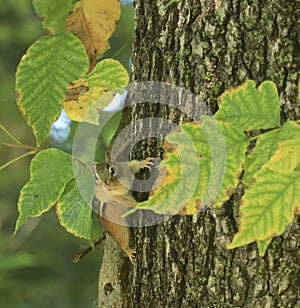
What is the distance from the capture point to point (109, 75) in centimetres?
78

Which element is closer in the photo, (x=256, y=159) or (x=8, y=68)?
(x=256, y=159)

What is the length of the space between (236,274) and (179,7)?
397mm

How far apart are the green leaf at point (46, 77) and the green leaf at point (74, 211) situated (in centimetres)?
15

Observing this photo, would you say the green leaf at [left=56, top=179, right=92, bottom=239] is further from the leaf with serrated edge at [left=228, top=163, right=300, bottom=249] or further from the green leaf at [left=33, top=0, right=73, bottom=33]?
the leaf with serrated edge at [left=228, top=163, right=300, bottom=249]

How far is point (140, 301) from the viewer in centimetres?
92

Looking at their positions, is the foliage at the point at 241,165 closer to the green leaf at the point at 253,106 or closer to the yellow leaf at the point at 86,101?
the green leaf at the point at 253,106

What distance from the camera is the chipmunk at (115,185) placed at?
85 centimetres

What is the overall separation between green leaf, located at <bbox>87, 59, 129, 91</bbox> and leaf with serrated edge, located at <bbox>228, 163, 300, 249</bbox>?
0.36 metres

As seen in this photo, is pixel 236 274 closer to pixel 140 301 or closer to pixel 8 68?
pixel 140 301

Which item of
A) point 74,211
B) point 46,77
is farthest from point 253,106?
point 74,211

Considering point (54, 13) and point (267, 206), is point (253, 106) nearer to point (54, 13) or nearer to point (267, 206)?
point (267, 206)

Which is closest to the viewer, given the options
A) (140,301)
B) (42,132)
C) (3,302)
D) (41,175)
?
(42,132)

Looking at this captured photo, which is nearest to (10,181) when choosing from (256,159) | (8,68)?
(8,68)

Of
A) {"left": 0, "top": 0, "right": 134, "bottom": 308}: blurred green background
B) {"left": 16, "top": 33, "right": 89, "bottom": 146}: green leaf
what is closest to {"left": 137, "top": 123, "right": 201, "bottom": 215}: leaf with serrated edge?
{"left": 16, "top": 33, "right": 89, "bottom": 146}: green leaf
